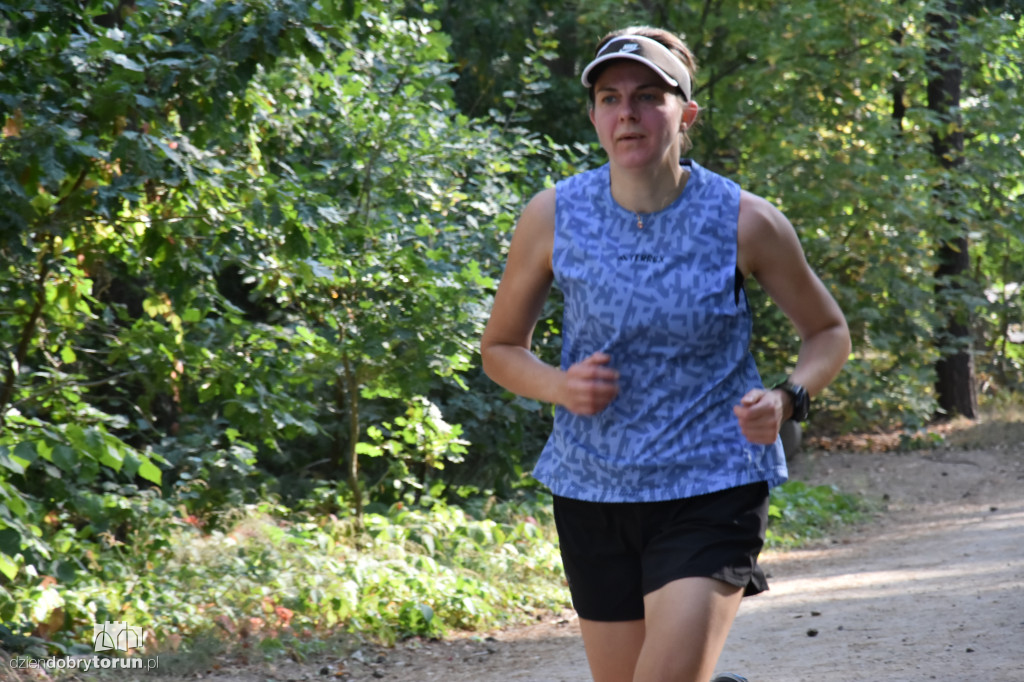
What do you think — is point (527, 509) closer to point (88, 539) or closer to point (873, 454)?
point (88, 539)

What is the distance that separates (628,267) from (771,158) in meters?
10.9

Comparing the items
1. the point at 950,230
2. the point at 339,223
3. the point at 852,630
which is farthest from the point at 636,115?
the point at 950,230

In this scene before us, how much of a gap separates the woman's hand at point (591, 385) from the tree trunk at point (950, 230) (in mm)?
12242

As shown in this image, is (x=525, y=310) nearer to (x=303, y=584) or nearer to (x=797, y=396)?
(x=797, y=396)

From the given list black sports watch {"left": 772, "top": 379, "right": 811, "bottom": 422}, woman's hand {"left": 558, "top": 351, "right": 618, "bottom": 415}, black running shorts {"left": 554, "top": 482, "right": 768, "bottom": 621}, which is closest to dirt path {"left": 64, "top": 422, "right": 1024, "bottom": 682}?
black running shorts {"left": 554, "top": 482, "right": 768, "bottom": 621}

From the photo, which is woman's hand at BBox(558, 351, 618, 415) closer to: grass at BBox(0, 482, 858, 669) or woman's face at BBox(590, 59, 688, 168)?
woman's face at BBox(590, 59, 688, 168)

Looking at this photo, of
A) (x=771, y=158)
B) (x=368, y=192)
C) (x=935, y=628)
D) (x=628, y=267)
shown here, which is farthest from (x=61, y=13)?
(x=771, y=158)

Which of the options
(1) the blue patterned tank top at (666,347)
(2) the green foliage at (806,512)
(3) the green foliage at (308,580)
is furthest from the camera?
(2) the green foliage at (806,512)

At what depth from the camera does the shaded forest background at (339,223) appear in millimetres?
5338

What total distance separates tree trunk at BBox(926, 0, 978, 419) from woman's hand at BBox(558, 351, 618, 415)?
12.2m

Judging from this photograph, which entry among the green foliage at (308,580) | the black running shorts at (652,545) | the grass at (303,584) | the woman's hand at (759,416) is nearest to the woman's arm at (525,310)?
the black running shorts at (652,545)

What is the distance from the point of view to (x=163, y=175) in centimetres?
518

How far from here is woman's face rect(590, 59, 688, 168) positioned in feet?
9.02

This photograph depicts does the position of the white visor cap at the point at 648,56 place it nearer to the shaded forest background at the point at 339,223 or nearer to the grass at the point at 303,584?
the shaded forest background at the point at 339,223
